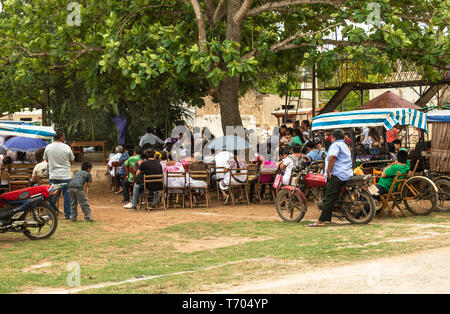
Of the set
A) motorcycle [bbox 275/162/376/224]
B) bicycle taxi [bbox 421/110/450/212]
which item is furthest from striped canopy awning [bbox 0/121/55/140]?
bicycle taxi [bbox 421/110/450/212]

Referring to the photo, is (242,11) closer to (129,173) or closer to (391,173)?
(129,173)

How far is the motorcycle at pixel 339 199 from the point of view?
11.6 m

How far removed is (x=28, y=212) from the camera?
1091 centimetres

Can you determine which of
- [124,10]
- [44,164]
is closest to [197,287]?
[44,164]

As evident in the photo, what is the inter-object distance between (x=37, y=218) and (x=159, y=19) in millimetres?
9459

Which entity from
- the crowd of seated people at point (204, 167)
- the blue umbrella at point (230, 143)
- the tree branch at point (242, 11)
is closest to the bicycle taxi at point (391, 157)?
the crowd of seated people at point (204, 167)

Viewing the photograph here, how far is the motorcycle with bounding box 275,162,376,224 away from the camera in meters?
11.6

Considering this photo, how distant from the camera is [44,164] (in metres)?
14.1

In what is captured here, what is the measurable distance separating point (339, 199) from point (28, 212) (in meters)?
5.47

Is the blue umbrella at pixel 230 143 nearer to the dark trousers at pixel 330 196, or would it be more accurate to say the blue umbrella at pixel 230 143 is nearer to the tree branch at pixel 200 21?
the tree branch at pixel 200 21

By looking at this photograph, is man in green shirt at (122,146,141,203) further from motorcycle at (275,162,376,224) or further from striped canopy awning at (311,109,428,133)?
striped canopy awning at (311,109,428,133)

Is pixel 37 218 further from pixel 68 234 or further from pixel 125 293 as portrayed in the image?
pixel 125 293

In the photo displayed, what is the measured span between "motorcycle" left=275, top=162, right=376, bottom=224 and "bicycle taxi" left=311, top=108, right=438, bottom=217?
0.92m

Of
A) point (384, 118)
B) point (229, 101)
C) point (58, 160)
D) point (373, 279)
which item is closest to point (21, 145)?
point (58, 160)
